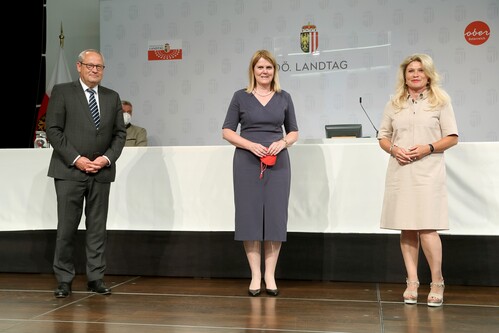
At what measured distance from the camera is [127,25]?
8383 mm

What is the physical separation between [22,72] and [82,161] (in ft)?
15.6

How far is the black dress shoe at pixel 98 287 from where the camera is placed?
3.97 m

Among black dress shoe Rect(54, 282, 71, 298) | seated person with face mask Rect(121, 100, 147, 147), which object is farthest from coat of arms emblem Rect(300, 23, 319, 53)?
black dress shoe Rect(54, 282, 71, 298)

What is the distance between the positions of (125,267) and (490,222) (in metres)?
2.45

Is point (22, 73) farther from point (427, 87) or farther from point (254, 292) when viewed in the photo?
point (427, 87)

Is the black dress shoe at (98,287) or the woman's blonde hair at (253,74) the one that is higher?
the woman's blonde hair at (253,74)

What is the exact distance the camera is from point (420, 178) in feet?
11.8

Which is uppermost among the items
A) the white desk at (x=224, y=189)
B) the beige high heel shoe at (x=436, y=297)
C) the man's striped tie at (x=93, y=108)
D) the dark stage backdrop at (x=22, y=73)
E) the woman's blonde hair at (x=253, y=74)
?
the dark stage backdrop at (x=22, y=73)

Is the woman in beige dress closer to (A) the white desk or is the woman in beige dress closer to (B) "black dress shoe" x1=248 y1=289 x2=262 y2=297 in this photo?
(A) the white desk

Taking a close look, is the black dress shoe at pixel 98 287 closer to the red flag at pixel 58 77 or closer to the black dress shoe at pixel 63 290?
the black dress shoe at pixel 63 290

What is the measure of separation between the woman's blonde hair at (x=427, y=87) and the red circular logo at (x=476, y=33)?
4.23 m

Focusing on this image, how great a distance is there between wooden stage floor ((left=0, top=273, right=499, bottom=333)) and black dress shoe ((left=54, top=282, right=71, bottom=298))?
45 mm

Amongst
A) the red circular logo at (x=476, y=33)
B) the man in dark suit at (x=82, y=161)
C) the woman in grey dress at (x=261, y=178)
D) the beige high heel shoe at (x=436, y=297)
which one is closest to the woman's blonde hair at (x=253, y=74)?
the woman in grey dress at (x=261, y=178)

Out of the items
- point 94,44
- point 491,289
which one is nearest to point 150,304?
point 491,289
